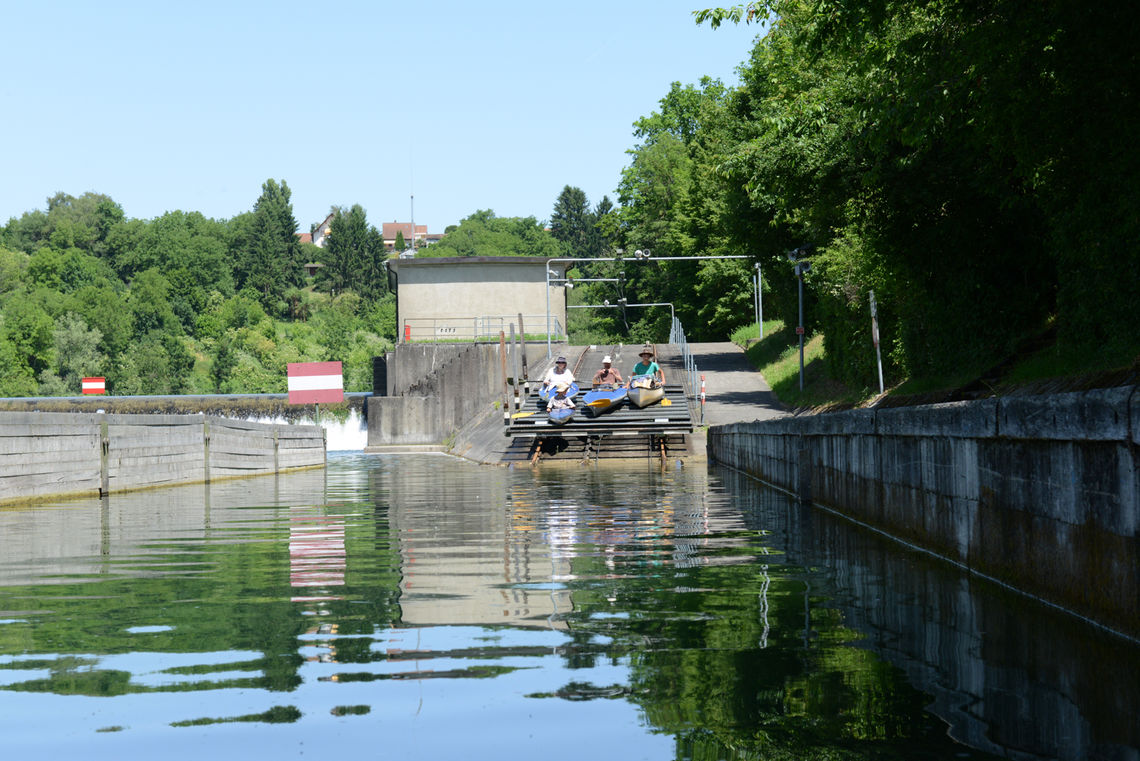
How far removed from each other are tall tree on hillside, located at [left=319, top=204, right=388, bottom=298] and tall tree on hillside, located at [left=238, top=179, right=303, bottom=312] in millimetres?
4480

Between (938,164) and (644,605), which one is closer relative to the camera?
(644,605)

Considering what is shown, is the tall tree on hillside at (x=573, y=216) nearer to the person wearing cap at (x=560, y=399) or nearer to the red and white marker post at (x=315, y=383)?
the red and white marker post at (x=315, y=383)

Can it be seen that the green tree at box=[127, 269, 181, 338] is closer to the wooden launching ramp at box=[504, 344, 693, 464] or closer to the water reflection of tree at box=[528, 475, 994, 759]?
the wooden launching ramp at box=[504, 344, 693, 464]

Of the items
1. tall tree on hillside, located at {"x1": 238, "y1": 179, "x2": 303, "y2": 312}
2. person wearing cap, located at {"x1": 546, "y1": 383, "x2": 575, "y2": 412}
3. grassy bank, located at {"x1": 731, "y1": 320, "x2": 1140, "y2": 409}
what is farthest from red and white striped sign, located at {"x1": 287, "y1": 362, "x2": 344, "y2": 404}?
tall tree on hillside, located at {"x1": 238, "y1": 179, "x2": 303, "y2": 312}

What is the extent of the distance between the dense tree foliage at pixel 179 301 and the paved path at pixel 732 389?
43787 millimetres

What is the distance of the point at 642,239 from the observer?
82.1 metres

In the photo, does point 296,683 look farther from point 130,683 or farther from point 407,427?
point 407,427

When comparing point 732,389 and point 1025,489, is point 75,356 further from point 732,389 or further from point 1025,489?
point 1025,489

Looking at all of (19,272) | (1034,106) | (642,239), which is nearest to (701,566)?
(1034,106)

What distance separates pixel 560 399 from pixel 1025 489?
77.5 feet

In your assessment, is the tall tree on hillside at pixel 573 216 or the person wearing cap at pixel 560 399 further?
the tall tree on hillside at pixel 573 216

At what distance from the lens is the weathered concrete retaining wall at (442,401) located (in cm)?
4853

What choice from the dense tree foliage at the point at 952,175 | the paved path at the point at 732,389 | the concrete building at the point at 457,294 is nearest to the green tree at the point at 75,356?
the concrete building at the point at 457,294

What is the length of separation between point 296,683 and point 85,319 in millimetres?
127866
